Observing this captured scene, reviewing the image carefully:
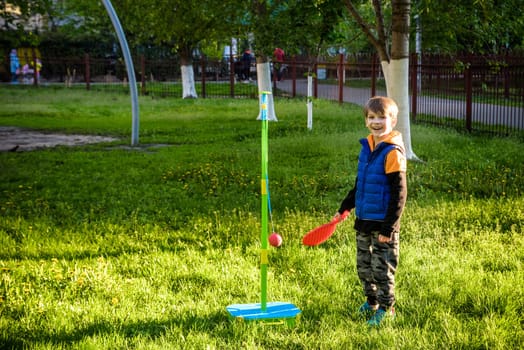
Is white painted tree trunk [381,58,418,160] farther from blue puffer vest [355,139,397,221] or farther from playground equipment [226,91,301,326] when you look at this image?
playground equipment [226,91,301,326]

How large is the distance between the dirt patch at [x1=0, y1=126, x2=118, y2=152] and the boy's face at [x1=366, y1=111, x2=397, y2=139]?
10277 millimetres

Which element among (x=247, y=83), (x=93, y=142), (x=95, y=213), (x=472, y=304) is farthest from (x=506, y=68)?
(x=247, y=83)

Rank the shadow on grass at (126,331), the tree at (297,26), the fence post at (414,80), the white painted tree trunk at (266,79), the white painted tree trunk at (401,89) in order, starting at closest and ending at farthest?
1. the shadow on grass at (126,331)
2. the white painted tree trunk at (401,89)
3. the tree at (297,26)
4. the fence post at (414,80)
5. the white painted tree trunk at (266,79)

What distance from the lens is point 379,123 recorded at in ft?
15.2

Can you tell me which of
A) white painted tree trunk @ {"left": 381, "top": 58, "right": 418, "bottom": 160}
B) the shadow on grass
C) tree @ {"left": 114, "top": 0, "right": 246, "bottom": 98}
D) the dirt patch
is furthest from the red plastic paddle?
tree @ {"left": 114, "top": 0, "right": 246, "bottom": 98}

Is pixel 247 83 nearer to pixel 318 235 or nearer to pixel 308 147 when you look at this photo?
pixel 308 147

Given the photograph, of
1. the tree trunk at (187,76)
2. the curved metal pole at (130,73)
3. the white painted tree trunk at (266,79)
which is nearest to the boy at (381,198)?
the curved metal pole at (130,73)

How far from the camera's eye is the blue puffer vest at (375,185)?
4.61 meters

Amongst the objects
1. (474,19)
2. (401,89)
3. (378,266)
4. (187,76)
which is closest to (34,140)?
(401,89)

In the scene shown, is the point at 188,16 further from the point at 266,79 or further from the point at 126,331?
the point at 126,331

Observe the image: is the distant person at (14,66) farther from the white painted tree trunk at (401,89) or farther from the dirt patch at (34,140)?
the white painted tree trunk at (401,89)

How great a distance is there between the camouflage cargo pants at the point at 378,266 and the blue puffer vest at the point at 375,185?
0.53ft

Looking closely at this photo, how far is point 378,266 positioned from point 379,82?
22.8 meters

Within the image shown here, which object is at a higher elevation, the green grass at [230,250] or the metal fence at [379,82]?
the metal fence at [379,82]
